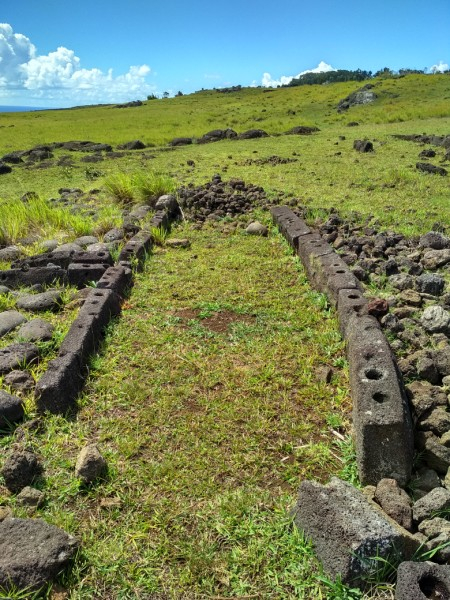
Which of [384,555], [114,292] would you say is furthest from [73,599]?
[114,292]

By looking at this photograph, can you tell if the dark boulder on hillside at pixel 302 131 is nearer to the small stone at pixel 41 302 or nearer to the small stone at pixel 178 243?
the small stone at pixel 178 243

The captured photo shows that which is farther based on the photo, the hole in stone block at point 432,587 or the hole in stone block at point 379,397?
the hole in stone block at point 379,397

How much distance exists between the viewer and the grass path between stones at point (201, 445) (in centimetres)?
246

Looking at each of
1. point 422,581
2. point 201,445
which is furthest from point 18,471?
point 422,581

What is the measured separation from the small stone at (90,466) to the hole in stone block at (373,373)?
1.75 meters

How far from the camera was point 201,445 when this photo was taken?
3281 millimetres

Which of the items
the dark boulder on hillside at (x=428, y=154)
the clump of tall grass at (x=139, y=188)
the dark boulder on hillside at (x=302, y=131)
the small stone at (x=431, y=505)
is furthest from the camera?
the dark boulder on hillside at (x=302, y=131)

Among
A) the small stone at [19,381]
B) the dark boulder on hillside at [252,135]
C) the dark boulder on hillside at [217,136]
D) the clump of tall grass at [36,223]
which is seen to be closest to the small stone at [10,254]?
the clump of tall grass at [36,223]

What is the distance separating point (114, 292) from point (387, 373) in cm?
309

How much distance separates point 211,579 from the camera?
95.1 inches

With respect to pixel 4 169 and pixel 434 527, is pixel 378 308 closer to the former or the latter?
Result: pixel 434 527

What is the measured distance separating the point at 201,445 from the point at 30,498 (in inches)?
42.3

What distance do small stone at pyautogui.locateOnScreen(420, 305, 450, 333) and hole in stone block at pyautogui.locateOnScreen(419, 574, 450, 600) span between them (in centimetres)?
255

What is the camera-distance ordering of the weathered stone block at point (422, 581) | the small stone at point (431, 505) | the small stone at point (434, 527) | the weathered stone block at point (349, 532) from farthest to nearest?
the small stone at point (431, 505)
the small stone at point (434, 527)
the weathered stone block at point (349, 532)
the weathered stone block at point (422, 581)
